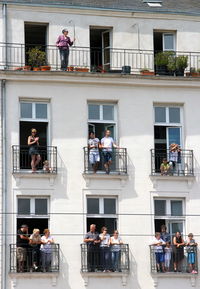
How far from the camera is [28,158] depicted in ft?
170

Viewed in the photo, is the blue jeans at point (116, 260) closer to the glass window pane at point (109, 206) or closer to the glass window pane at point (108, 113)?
the glass window pane at point (109, 206)

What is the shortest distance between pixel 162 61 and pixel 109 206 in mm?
6525

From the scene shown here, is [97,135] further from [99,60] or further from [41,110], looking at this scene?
[99,60]

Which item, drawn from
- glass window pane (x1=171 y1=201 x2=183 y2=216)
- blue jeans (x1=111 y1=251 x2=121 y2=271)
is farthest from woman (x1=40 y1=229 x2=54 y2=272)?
glass window pane (x1=171 y1=201 x2=183 y2=216)

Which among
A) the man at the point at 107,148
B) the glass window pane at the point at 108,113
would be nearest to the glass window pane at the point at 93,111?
the glass window pane at the point at 108,113

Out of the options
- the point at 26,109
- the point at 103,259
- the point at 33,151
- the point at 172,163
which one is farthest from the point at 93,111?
the point at 103,259

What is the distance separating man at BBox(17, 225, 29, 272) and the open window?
7743 millimetres

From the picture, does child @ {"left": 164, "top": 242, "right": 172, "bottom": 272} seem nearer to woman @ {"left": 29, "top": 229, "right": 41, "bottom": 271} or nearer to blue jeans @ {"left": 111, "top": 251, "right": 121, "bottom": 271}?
blue jeans @ {"left": 111, "top": 251, "right": 121, "bottom": 271}

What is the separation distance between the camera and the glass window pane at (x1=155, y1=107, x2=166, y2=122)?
177 ft

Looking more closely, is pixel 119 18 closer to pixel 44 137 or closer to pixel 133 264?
pixel 44 137

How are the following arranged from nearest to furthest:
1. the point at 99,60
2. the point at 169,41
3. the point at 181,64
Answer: the point at 181,64, the point at 99,60, the point at 169,41

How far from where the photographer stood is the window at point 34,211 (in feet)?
169

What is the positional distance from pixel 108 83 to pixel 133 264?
748 centimetres

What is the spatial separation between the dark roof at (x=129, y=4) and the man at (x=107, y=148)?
5740mm
